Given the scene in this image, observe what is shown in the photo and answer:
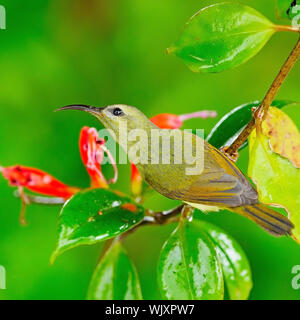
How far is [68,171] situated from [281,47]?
642mm

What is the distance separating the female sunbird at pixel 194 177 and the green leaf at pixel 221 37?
134 millimetres

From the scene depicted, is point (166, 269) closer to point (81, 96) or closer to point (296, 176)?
point (296, 176)

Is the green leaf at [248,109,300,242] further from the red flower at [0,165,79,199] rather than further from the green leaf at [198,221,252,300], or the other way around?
the red flower at [0,165,79,199]

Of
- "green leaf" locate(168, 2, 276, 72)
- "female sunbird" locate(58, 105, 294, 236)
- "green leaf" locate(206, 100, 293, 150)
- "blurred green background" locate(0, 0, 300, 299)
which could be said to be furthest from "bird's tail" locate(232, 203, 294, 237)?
"blurred green background" locate(0, 0, 300, 299)

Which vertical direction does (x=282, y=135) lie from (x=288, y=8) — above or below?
below

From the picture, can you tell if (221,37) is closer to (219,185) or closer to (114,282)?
(219,185)

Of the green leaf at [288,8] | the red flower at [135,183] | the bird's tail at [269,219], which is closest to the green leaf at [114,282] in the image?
the red flower at [135,183]

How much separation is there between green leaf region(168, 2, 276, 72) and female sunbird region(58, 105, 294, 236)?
0.13 meters

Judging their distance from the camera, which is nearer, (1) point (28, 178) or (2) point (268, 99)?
(2) point (268, 99)

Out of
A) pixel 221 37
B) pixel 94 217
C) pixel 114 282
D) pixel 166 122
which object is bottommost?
pixel 114 282

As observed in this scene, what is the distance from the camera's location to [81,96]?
1.49m

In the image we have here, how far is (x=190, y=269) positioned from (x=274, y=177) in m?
0.18

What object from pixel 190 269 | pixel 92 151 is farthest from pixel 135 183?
pixel 190 269

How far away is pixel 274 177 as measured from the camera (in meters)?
0.66
